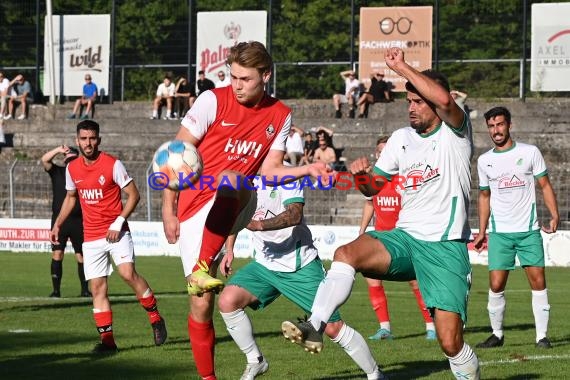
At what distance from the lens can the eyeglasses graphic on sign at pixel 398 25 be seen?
34094 millimetres

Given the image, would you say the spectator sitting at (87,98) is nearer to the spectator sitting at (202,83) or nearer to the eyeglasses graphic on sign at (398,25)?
the spectator sitting at (202,83)

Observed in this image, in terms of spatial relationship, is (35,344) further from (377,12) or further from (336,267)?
(377,12)

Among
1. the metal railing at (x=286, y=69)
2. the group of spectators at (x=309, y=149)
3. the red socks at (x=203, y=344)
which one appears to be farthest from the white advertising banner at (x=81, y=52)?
the red socks at (x=203, y=344)

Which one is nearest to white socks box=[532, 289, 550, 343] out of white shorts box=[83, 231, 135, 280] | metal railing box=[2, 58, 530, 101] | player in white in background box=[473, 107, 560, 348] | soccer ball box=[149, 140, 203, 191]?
player in white in background box=[473, 107, 560, 348]

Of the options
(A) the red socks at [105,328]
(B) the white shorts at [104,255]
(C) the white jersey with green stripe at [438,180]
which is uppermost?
(C) the white jersey with green stripe at [438,180]

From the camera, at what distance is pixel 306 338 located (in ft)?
22.8

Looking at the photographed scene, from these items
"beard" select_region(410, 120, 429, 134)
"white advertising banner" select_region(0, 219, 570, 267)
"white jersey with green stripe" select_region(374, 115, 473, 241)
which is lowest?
"white advertising banner" select_region(0, 219, 570, 267)

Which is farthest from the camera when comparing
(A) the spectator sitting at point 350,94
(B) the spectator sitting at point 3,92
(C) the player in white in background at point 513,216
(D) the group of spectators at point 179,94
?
Result: (B) the spectator sitting at point 3,92

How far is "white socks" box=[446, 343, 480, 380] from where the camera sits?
7965 mm

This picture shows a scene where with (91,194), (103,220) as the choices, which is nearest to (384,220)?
(103,220)

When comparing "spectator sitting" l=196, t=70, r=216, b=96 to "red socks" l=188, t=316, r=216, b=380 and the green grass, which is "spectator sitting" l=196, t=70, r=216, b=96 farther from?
"red socks" l=188, t=316, r=216, b=380

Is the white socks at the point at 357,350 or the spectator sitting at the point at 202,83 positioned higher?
the spectator sitting at the point at 202,83

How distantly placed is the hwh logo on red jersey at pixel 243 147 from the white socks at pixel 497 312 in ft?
15.2

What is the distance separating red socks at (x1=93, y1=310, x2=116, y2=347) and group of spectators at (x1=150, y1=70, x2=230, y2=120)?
23203 millimetres
